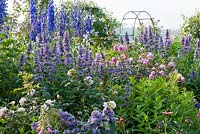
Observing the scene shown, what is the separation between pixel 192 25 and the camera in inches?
598

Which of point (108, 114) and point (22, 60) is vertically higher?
point (22, 60)

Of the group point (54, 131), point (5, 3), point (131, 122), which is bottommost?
point (131, 122)

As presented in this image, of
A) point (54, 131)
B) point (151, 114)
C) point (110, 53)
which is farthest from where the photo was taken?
point (110, 53)

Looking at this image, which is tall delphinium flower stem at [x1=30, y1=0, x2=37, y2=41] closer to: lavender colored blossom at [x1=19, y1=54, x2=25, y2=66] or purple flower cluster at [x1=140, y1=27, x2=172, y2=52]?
purple flower cluster at [x1=140, y1=27, x2=172, y2=52]

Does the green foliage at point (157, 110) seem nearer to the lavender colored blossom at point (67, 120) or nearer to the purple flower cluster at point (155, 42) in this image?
the lavender colored blossom at point (67, 120)

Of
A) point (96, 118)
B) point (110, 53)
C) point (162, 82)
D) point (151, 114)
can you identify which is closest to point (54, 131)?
point (96, 118)

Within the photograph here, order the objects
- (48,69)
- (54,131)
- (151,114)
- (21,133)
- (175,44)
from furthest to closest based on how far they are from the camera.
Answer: (175,44)
(48,69)
(151,114)
(21,133)
(54,131)

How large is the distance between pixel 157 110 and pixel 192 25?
11729 millimetres

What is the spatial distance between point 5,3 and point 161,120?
331 cm

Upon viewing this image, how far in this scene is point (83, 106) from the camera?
151 inches

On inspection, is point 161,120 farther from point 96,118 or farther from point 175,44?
point 175,44

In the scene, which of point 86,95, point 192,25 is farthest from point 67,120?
point 192,25

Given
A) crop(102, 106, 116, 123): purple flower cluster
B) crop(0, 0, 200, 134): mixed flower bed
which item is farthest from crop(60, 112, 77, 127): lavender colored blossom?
crop(102, 106, 116, 123): purple flower cluster

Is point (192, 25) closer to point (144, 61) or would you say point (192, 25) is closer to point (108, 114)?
point (144, 61)
